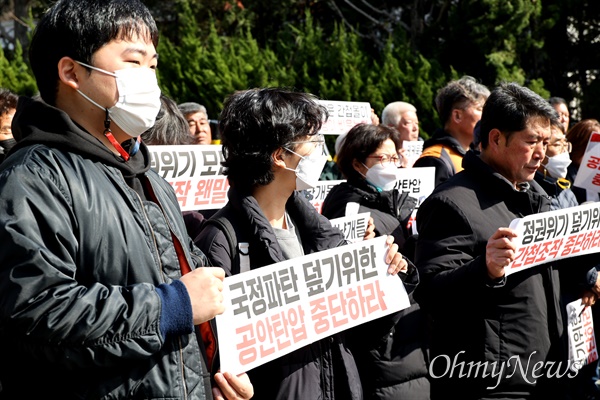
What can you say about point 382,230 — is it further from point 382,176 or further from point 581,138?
point 581,138

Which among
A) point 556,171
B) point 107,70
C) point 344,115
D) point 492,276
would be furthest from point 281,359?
point 344,115

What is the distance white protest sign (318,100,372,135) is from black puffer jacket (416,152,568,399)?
12.0 ft

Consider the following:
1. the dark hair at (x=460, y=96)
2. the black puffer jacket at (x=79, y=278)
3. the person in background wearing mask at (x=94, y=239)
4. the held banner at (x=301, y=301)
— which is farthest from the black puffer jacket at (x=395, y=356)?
the dark hair at (x=460, y=96)

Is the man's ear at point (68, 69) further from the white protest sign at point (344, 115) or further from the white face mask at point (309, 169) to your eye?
the white protest sign at point (344, 115)

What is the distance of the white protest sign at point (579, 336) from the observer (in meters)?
3.94

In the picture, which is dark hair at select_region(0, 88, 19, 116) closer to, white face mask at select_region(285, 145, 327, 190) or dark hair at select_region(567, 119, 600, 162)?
white face mask at select_region(285, 145, 327, 190)

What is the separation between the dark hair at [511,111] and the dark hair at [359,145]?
1728 mm

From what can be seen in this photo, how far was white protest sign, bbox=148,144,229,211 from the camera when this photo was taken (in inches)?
200

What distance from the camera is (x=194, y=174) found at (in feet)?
17.4

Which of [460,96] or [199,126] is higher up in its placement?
[460,96]

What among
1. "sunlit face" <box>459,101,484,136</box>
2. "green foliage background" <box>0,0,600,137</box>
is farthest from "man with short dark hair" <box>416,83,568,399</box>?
"green foliage background" <box>0,0,600,137</box>

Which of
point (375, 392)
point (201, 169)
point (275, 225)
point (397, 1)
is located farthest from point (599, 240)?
point (397, 1)

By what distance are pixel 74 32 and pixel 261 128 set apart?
1.25 m

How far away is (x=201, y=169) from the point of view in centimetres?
536
